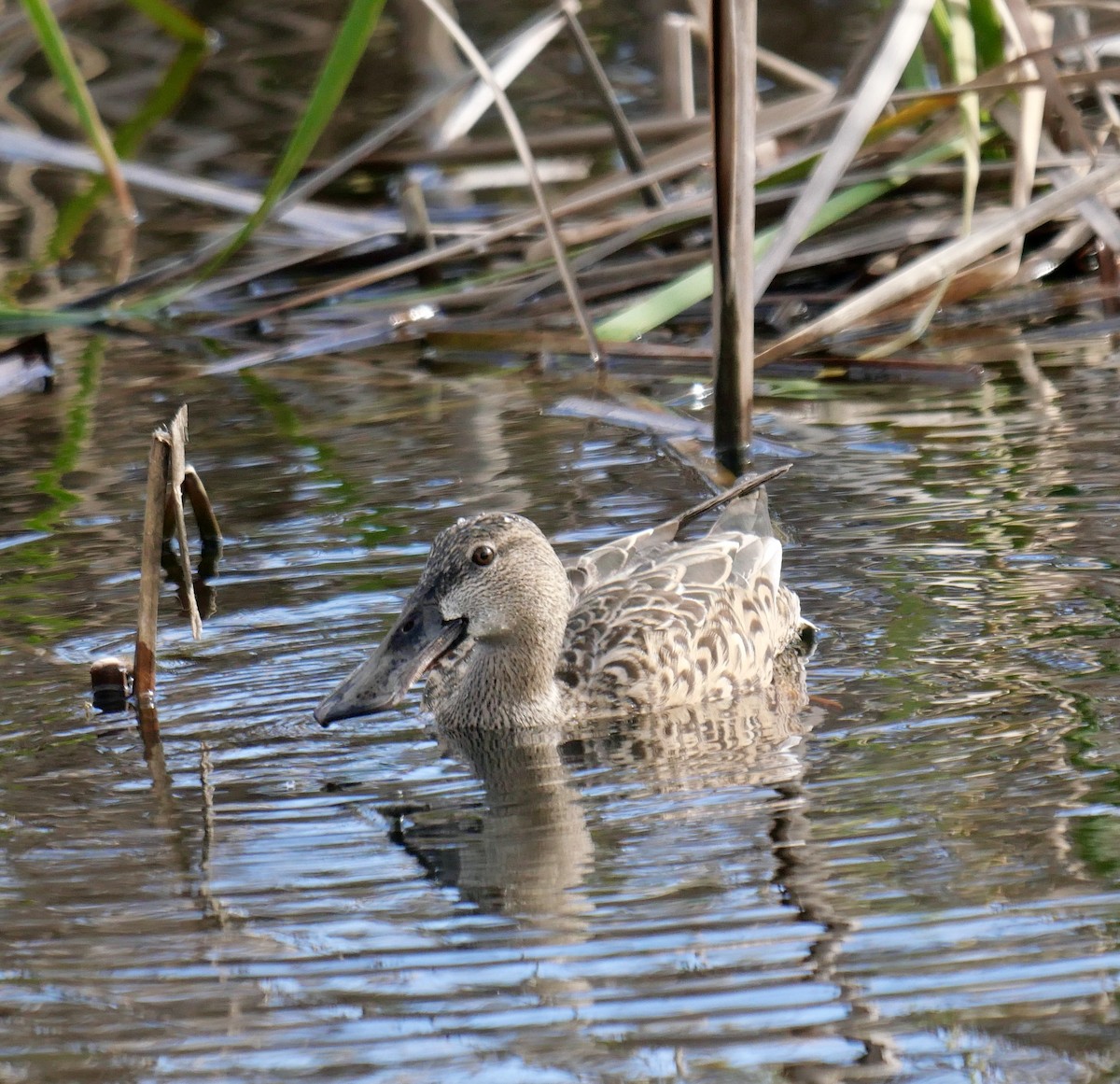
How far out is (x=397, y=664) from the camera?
566 centimetres

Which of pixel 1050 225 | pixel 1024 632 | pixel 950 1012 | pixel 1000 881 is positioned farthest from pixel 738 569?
pixel 1050 225

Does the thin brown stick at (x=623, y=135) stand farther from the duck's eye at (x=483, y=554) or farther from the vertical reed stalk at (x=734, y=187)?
the duck's eye at (x=483, y=554)

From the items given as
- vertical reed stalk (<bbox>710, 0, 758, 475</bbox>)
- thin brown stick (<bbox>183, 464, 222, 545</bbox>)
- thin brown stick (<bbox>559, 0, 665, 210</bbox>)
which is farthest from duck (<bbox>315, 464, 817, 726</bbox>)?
thin brown stick (<bbox>559, 0, 665, 210</bbox>)

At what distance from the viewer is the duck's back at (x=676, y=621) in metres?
5.96

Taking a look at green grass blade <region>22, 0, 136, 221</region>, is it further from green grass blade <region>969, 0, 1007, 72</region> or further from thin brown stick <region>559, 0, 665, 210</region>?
green grass blade <region>969, 0, 1007, 72</region>

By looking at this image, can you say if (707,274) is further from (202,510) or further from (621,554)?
(202,510)

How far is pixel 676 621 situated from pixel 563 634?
0.33m

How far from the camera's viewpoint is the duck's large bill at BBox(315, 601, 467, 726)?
555 cm

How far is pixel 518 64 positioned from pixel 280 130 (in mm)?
5399

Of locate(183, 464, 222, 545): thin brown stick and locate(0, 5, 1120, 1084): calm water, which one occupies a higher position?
locate(183, 464, 222, 545): thin brown stick

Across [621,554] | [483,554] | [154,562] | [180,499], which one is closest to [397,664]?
[483,554]

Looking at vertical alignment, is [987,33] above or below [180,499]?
above

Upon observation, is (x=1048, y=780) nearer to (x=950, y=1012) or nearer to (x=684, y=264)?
(x=950, y=1012)

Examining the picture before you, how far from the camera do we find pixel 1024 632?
590 cm
